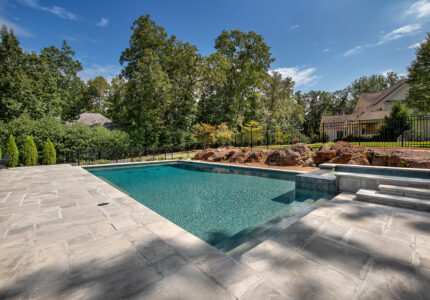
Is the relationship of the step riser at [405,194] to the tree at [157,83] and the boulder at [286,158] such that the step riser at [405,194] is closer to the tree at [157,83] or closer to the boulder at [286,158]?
the boulder at [286,158]

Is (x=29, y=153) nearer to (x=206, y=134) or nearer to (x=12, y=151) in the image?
(x=12, y=151)

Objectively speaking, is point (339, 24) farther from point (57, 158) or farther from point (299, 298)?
point (57, 158)

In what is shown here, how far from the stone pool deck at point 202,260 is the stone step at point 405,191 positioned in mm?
721

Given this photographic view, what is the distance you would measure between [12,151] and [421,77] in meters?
27.2

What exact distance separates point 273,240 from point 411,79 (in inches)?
846

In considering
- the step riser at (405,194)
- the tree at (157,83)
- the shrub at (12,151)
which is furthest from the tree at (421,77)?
the shrub at (12,151)

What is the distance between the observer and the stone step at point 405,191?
3.24 meters

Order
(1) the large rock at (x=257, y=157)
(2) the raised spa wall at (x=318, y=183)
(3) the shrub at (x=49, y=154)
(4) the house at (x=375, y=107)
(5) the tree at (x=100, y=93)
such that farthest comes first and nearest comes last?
(5) the tree at (x=100, y=93), (4) the house at (x=375, y=107), (3) the shrub at (x=49, y=154), (1) the large rock at (x=257, y=157), (2) the raised spa wall at (x=318, y=183)

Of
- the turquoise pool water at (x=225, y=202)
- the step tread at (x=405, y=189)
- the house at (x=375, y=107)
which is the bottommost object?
the turquoise pool water at (x=225, y=202)

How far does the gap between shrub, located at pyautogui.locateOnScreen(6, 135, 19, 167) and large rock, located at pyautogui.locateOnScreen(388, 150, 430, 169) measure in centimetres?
Answer: 1591

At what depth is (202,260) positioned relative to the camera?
1.64 meters

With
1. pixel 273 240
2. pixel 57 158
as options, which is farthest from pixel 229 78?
pixel 273 240

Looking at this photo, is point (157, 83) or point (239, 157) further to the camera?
point (157, 83)

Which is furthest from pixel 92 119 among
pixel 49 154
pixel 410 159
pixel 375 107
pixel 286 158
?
pixel 375 107
